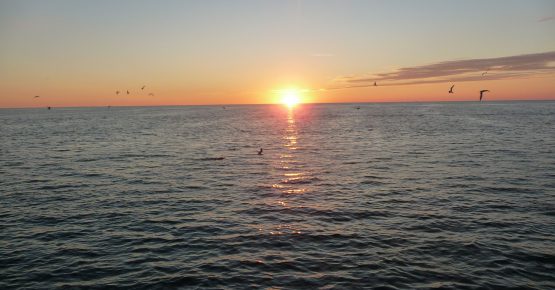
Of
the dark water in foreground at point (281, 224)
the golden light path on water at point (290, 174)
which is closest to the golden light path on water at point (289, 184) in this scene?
the golden light path on water at point (290, 174)

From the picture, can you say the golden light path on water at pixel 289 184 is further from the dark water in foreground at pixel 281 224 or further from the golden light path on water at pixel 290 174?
the dark water in foreground at pixel 281 224

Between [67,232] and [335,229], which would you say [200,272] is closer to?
[335,229]

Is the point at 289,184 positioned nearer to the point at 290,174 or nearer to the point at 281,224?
the point at 290,174

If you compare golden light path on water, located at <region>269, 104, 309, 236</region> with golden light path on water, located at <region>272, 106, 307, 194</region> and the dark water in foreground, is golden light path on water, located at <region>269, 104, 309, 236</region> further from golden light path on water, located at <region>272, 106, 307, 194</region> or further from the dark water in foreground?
the dark water in foreground

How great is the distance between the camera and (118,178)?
4041 centimetres

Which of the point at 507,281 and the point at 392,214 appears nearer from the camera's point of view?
the point at 507,281

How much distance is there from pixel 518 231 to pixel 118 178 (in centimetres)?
3381

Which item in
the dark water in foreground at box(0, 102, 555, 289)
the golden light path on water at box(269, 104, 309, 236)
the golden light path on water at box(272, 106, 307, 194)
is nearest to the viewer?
the dark water in foreground at box(0, 102, 555, 289)

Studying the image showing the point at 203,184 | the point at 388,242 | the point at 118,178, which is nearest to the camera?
the point at 388,242

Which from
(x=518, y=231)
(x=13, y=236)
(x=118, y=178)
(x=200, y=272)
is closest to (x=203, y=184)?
(x=118, y=178)

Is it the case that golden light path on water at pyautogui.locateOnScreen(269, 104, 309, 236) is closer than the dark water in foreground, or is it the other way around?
the dark water in foreground

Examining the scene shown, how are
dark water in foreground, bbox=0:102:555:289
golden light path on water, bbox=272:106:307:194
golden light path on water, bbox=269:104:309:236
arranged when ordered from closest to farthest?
dark water in foreground, bbox=0:102:555:289 → golden light path on water, bbox=269:104:309:236 → golden light path on water, bbox=272:106:307:194

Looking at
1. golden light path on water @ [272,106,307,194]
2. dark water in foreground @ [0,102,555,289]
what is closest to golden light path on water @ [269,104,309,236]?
golden light path on water @ [272,106,307,194]

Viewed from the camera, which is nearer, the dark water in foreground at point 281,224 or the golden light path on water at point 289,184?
the dark water in foreground at point 281,224
